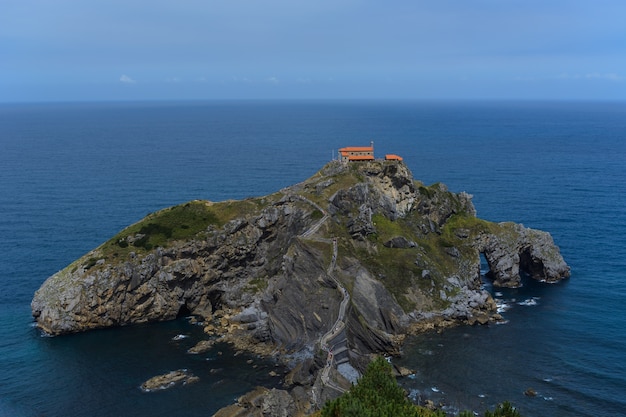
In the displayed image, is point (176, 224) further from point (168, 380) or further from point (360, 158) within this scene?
point (360, 158)

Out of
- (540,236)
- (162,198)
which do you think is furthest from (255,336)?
(162,198)

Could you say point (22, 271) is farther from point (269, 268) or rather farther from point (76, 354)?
point (269, 268)

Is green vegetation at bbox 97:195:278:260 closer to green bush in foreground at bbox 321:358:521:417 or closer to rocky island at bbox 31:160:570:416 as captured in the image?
rocky island at bbox 31:160:570:416

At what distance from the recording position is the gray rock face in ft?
285

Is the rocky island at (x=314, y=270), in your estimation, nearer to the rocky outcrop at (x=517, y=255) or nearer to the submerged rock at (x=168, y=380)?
the rocky outcrop at (x=517, y=255)

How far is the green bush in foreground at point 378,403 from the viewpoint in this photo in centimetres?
4356

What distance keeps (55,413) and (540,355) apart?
222 feet

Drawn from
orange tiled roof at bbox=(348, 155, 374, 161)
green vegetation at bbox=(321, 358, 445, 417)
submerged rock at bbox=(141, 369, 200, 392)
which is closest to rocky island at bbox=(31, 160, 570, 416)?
orange tiled roof at bbox=(348, 155, 374, 161)

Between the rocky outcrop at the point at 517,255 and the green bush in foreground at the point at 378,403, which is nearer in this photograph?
the green bush in foreground at the point at 378,403

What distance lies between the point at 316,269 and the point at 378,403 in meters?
44.2

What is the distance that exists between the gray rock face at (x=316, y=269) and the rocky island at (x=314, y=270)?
21cm

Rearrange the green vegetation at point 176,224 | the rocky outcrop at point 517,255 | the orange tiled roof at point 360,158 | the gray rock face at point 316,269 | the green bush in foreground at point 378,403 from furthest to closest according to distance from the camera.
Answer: the orange tiled roof at point 360,158
the rocky outcrop at point 517,255
the green vegetation at point 176,224
the gray rock face at point 316,269
the green bush in foreground at point 378,403

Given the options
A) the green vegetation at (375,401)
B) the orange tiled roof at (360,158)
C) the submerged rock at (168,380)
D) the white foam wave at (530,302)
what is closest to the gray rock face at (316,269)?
the orange tiled roof at (360,158)

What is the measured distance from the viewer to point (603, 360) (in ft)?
248
